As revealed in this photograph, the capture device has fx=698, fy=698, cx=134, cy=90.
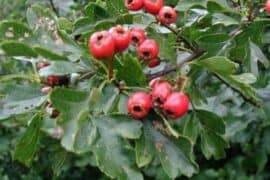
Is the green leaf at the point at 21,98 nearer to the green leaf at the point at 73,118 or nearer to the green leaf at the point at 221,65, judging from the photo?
the green leaf at the point at 73,118

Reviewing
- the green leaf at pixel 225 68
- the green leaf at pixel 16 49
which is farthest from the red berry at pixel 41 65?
the green leaf at pixel 225 68

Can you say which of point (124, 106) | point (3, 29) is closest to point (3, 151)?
point (3, 29)

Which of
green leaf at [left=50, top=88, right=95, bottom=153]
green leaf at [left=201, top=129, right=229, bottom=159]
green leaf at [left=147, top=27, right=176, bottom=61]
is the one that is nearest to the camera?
green leaf at [left=50, top=88, right=95, bottom=153]

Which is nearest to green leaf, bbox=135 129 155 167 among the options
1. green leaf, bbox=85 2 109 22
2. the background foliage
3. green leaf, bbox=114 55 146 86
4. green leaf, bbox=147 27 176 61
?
the background foliage

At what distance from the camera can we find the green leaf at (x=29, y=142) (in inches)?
55.5

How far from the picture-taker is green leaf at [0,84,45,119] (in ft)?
4.70

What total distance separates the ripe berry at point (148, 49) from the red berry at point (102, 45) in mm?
90

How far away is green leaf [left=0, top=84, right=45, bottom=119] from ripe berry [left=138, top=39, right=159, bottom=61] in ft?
0.76

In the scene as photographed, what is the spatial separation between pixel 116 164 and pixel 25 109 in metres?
0.25

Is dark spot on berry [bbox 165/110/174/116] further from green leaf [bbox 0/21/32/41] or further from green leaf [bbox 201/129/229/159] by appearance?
green leaf [bbox 0/21/32/41]

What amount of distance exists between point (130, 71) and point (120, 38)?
0.07m

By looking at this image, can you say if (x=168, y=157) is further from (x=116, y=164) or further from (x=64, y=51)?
(x=64, y=51)

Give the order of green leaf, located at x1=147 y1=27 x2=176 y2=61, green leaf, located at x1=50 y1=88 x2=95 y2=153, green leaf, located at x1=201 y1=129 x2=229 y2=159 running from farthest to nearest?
1. green leaf, located at x1=201 y1=129 x2=229 y2=159
2. green leaf, located at x1=147 y1=27 x2=176 y2=61
3. green leaf, located at x1=50 y1=88 x2=95 y2=153

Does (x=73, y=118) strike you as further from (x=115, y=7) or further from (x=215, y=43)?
(x=215, y=43)
